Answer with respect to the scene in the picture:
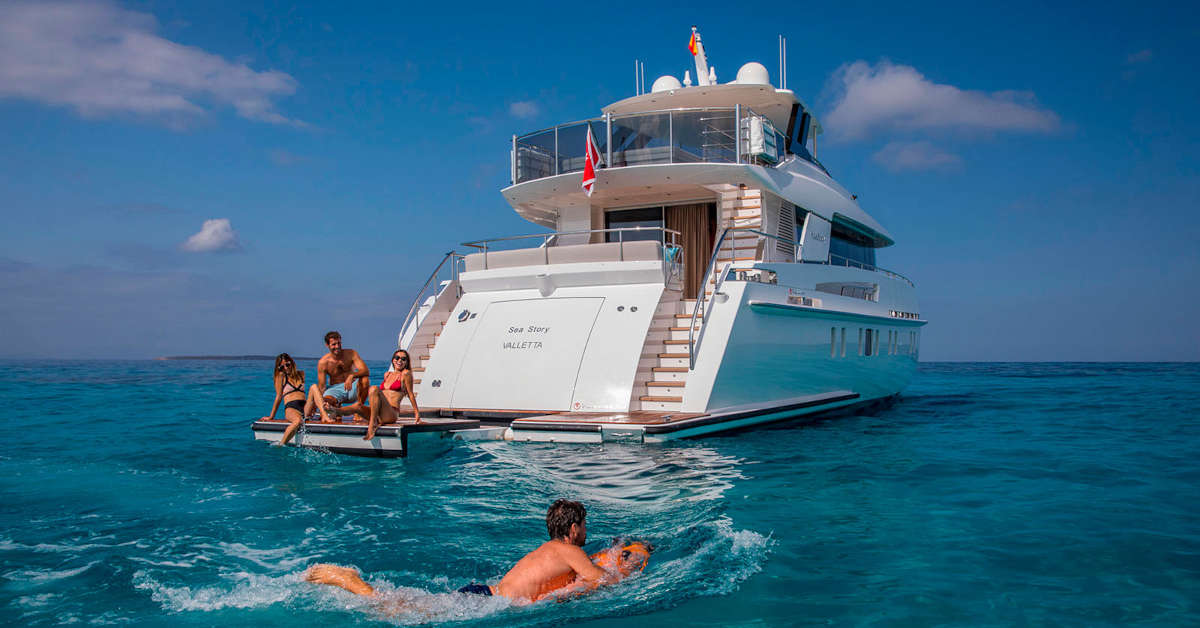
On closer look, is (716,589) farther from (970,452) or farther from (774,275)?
(774,275)

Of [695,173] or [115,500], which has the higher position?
[695,173]

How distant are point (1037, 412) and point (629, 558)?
49.6ft

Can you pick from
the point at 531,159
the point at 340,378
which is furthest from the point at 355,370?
the point at 531,159

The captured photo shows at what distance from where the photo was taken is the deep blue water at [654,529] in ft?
14.1

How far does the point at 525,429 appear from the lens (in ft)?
30.8

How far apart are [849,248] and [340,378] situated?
11089mm

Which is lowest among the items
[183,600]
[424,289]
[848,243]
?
[183,600]

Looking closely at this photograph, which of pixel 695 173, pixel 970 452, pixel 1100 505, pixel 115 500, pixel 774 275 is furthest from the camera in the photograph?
pixel 695 173

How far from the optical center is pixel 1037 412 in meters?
16.7

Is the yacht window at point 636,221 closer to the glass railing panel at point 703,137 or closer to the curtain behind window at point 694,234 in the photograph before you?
the curtain behind window at point 694,234

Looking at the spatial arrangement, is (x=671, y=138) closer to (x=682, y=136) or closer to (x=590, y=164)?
(x=682, y=136)

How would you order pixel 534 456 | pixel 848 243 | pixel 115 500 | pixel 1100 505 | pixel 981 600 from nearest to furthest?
pixel 981 600, pixel 1100 505, pixel 115 500, pixel 534 456, pixel 848 243

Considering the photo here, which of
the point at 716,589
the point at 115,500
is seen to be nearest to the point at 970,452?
the point at 716,589

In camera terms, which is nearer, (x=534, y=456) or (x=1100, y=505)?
(x=1100, y=505)
